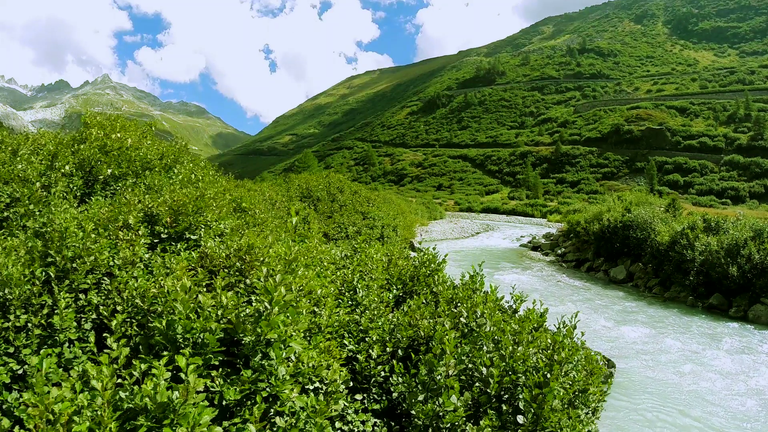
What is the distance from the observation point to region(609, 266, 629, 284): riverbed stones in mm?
25250

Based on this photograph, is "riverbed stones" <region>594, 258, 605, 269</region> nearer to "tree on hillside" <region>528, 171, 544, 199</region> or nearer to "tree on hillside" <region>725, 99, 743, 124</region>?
"tree on hillside" <region>528, 171, 544, 199</region>

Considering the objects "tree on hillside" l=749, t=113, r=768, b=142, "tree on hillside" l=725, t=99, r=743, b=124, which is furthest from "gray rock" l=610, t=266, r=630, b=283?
"tree on hillside" l=725, t=99, r=743, b=124

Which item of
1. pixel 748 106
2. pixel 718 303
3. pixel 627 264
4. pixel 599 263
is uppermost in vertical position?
pixel 748 106

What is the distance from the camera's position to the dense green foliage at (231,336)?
3846 millimetres

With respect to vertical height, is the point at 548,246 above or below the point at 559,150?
below

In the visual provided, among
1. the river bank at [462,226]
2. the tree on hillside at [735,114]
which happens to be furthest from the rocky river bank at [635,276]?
the tree on hillside at [735,114]

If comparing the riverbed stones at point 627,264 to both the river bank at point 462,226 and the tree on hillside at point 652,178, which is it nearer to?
the river bank at point 462,226

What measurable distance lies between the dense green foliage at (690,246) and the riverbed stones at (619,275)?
132cm

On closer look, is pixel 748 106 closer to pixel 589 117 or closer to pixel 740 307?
pixel 589 117

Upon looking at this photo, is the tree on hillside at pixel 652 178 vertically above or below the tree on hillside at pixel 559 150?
below

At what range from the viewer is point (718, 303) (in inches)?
778

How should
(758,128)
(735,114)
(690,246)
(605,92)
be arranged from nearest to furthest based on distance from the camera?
(690,246) → (758,128) → (735,114) → (605,92)

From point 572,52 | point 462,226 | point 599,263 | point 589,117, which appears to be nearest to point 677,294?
point 599,263

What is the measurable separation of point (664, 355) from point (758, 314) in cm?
766
